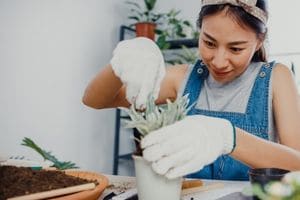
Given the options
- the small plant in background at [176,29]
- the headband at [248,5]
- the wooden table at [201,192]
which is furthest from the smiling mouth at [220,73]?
the small plant in background at [176,29]

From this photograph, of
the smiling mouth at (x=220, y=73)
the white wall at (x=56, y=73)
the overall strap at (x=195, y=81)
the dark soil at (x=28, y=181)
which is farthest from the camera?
the white wall at (x=56, y=73)

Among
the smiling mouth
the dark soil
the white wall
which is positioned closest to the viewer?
the dark soil

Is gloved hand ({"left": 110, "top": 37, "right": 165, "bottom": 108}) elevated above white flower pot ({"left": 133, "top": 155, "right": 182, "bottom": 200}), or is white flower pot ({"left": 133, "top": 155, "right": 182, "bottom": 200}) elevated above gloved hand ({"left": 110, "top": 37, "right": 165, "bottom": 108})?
gloved hand ({"left": 110, "top": 37, "right": 165, "bottom": 108})

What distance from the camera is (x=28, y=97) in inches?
88.7

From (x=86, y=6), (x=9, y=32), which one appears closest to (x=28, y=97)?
(x=9, y=32)

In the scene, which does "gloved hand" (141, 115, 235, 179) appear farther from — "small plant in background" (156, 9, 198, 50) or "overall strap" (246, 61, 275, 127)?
"small plant in background" (156, 9, 198, 50)

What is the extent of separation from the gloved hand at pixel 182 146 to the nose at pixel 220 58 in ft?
1.52

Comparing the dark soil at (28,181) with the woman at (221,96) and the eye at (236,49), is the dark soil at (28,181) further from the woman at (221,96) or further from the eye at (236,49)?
the eye at (236,49)

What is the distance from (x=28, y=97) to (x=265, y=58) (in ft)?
4.99

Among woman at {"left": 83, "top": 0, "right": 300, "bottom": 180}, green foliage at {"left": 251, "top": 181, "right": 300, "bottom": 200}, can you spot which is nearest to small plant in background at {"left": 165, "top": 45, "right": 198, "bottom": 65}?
woman at {"left": 83, "top": 0, "right": 300, "bottom": 180}

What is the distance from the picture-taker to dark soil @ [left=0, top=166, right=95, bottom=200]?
68 cm

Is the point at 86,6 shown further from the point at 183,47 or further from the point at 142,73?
the point at 142,73

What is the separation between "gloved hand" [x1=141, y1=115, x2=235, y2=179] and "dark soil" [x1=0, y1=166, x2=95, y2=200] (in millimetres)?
184

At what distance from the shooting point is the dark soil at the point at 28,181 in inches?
26.7
